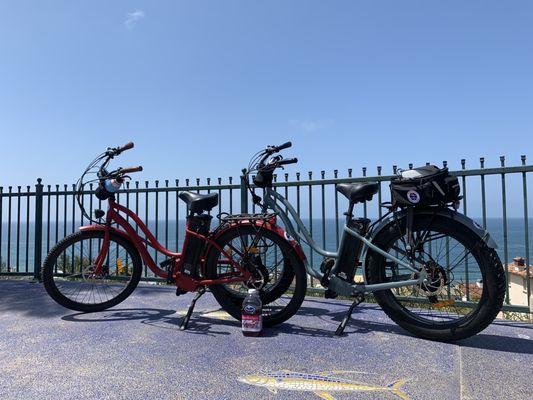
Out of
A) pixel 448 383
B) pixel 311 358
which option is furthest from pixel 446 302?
pixel 311 358

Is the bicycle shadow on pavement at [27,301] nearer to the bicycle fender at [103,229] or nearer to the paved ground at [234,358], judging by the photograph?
the paved ground at [234,358]

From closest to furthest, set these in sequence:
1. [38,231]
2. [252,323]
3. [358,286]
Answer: [252,323] < [358,286] < [38,231]

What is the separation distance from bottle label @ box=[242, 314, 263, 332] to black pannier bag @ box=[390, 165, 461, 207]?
58.3 inches

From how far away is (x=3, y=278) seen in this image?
280 inches

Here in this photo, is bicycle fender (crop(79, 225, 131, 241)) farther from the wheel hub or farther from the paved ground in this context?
the wheel hub

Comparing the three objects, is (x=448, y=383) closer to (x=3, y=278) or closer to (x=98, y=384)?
(x=98, y=384)

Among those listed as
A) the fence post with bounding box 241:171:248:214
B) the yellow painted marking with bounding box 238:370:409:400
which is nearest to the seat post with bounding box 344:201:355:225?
the yellow painted marking with bounding box 238:370:409:400

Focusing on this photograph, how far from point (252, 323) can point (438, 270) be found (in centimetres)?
153

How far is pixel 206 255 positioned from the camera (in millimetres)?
3871

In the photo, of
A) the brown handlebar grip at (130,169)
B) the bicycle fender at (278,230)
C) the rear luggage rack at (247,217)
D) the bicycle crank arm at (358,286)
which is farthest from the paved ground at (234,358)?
the brown handlebar grip at (130,169)

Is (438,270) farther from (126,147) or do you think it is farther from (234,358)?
(126,147)

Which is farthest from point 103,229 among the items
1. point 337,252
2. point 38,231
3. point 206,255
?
point 38,231

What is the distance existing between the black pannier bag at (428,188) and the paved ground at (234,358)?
108 cm

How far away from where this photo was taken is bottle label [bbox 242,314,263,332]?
11.2 feet
